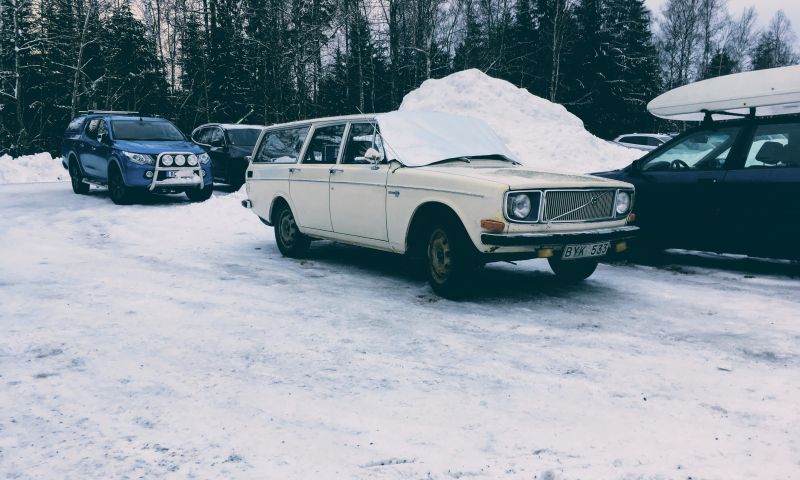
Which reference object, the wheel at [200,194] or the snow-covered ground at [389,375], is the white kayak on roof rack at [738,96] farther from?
the wheel at [200,194]

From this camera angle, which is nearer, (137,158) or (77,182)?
(137,158)

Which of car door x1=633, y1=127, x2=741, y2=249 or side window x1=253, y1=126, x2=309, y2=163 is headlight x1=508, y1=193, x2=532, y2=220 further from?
side window x1=253, y1=126, x2=309, y2=163

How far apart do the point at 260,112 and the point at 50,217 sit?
2041 centimetres

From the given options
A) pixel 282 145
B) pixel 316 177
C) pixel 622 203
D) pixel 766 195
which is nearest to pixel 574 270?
pixel 622 203

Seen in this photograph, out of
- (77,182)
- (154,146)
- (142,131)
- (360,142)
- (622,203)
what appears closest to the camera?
(622,203)

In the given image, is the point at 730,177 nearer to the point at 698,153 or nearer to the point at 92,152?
the point at 698,153

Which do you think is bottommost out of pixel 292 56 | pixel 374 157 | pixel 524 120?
pixel 374 157

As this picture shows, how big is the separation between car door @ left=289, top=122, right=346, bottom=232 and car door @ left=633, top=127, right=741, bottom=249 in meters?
3.66

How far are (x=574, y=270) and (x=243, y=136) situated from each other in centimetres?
1108

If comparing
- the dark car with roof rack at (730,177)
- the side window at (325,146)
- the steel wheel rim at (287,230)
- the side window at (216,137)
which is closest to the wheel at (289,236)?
the steel wheel rim at (287,230)

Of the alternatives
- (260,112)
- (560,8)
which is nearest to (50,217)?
(260,112)

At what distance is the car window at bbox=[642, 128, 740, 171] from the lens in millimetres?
7180

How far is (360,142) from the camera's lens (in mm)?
6992

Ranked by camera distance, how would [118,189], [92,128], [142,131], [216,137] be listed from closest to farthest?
[118,189]
[142,131]
[92,128]
[216,137]
